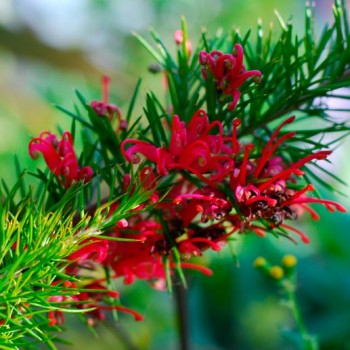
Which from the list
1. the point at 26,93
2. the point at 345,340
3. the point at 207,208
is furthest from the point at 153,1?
the point at 207,208

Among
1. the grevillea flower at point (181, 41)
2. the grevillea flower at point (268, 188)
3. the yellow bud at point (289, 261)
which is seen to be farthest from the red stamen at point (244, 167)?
the yellow bud at point (289, 261)

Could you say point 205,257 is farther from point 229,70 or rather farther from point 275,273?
point 229,70

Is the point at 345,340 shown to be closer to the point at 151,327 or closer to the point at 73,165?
the point at 151,327

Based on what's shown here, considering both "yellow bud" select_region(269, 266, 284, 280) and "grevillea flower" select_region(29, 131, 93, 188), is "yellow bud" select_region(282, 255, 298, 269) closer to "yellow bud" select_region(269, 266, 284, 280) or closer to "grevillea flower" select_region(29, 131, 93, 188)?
"yellow bud" select_region(269, 266, 284, 280)

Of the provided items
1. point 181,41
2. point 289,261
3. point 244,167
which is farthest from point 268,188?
point 289,261

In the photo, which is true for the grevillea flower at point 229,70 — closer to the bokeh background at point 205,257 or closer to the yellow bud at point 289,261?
the bokeh background at point 205,257

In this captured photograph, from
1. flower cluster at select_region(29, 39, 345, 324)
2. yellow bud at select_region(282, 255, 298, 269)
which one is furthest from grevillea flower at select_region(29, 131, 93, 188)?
yellow bud at select_region(282, 255, 298, 269)
